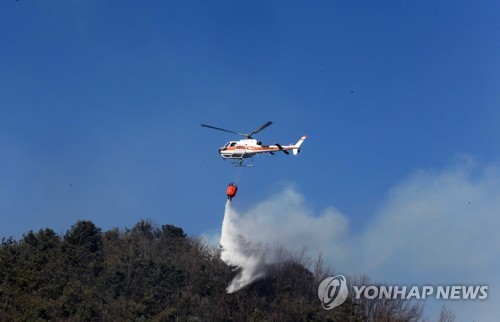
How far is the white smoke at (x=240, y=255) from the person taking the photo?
8981cm

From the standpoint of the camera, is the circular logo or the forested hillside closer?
the forested hillside

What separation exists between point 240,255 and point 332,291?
43.0 ft

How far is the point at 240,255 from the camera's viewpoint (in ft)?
325

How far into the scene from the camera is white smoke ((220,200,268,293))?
8981 cm

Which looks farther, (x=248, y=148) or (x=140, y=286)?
(x=140, y=286)

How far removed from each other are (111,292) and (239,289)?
1715 centimetres

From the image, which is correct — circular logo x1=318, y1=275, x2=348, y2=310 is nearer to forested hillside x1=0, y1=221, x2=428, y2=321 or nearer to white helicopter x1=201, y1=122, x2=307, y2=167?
forested hillside x1=0, y1=221, x2=428, y2=321

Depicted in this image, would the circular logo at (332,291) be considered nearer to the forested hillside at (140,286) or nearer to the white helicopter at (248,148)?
the forested hillside at (140,286)

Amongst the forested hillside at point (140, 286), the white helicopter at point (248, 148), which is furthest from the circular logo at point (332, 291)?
the white helicopter at point (248, 148)

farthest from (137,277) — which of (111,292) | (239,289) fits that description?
(239,289)

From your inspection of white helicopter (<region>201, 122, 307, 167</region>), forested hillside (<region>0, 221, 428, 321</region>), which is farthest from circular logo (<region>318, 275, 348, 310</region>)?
white helicopter (<region>201, 122, 307, 167</region>)

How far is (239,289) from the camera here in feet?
342

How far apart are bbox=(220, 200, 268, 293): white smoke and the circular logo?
8.95m

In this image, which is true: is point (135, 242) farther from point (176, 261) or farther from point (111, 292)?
point (111, 292)
